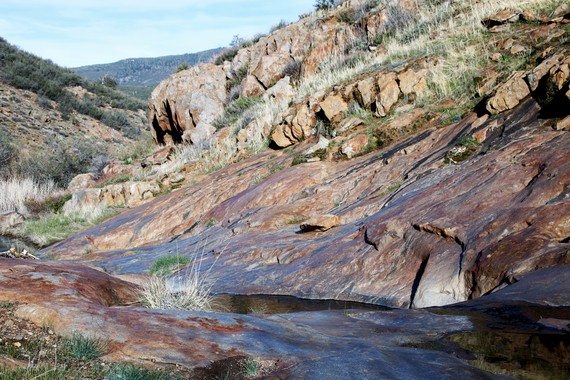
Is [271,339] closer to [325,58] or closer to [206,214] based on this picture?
[206,214]

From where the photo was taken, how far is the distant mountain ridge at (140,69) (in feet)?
435

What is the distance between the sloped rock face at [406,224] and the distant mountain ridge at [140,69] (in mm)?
116604

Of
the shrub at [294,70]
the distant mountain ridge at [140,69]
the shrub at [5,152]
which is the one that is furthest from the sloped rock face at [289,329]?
the distant mountain ridge at [140,69]

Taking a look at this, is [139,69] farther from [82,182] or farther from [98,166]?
[82,182]

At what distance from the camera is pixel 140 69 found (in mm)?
150750

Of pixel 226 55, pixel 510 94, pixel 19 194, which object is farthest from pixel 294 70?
pixel 510 94

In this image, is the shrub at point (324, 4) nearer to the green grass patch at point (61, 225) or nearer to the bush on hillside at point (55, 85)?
the green grass patch at point (61, 225)

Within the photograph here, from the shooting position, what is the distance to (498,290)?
621cm

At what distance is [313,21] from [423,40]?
10431 millimetres

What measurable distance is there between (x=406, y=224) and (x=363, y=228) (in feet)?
3.32

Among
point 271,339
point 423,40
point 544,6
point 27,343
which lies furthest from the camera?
point 423,40

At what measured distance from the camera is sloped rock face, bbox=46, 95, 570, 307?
695 centimetres

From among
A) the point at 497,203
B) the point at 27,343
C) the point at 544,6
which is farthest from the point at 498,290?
the point at 544,6

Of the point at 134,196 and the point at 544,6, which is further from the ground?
the point at 544,6
